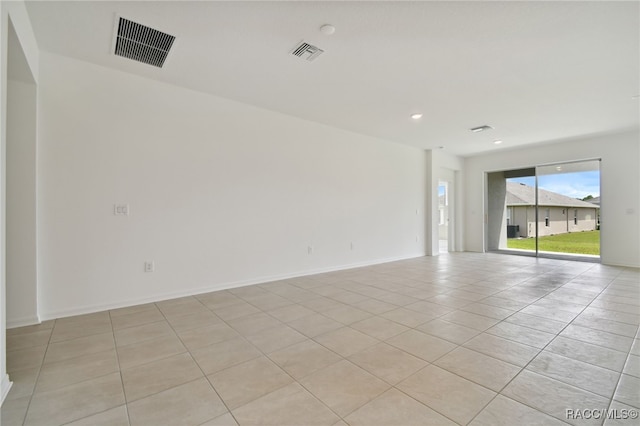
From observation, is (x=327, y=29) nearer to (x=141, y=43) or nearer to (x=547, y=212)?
(x=141, y=43)

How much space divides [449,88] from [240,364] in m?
4.13

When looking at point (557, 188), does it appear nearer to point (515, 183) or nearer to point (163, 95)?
point (515, 183)

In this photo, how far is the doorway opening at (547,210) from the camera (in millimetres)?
6984

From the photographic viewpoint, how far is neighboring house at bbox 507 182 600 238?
24.6ft

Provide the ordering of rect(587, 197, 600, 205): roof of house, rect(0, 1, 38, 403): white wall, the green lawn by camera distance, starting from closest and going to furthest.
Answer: rect(0, 1, 38, 403): white wall < rect(587, 197, 600, 205): roof of house < the green lawn

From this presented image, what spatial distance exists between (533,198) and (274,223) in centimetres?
737

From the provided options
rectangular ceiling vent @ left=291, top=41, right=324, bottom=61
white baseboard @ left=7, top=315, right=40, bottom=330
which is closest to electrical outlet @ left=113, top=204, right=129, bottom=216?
white baseboard @ left=7, top=315, right=40, bottom=330

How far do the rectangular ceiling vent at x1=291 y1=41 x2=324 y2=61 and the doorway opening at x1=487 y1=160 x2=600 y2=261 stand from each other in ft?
24.0

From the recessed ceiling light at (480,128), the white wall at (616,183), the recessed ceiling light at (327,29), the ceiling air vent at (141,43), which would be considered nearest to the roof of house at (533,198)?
the white wall at (616,183)

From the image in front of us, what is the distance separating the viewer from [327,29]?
2.61 metres

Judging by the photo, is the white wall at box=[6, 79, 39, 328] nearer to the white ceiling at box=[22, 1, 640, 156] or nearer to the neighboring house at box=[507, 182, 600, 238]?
the white ceiling at box=[22, 1, 640, 156]

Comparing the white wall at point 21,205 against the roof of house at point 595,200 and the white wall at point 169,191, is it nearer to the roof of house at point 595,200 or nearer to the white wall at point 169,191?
the white wall at point 169,191

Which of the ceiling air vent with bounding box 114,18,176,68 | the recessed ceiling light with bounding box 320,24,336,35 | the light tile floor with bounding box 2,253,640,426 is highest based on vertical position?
the ceiling air vent with bounding box 114,18,176,68

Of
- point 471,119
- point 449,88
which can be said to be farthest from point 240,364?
point 471,119
